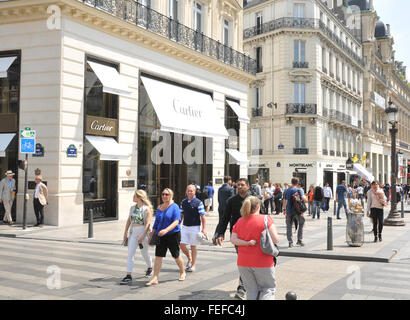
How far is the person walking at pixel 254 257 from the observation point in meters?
5.15

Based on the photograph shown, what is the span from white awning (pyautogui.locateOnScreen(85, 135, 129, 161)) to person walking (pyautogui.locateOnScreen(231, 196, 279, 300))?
11.3 meters

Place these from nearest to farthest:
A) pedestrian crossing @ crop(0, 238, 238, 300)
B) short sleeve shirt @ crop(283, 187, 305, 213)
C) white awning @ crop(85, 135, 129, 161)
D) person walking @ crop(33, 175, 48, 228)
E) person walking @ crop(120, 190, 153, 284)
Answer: pedestrian crossing @ crop(0, 238, 238, 300), person walking @ crop(120, 190, 153, 284), short sleeve shirt @ crop(283, 187, 305, 213), person walking @ crop(33, 175, 48, 228), white awning @ crop(85, 135, 129, 161)

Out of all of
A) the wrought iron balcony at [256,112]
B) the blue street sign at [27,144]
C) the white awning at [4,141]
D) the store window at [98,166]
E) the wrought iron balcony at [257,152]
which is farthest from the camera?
the wrought iron balcony at [256,112]

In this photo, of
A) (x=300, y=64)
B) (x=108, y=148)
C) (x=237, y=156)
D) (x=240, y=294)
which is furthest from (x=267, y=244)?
(x=300, y=64)

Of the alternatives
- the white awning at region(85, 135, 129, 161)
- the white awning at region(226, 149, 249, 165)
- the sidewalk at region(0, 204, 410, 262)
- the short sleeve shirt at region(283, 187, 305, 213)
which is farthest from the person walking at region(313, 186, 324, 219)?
the short sleeve shirt at region(283, 187, 305, 213)

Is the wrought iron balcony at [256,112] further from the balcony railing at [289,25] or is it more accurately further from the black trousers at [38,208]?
the black trousers at [38,208]

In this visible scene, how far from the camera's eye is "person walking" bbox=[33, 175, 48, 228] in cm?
1430

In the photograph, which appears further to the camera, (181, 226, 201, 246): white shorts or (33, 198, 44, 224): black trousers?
(33, 198, 44, 224): black trousers

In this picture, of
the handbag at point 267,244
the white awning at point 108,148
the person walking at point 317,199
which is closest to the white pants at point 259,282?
the handbag at point 267,244

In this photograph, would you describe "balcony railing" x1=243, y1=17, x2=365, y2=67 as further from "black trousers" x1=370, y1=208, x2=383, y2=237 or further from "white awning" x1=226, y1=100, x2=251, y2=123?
"black trousers" x1=370, y1=208, x2=383, y2=237

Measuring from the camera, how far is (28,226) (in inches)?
566

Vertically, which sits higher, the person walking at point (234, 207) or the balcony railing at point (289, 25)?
the balcony railing at point (289, 25)

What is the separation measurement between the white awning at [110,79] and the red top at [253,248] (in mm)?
11672

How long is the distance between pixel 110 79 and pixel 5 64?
3.58 m
